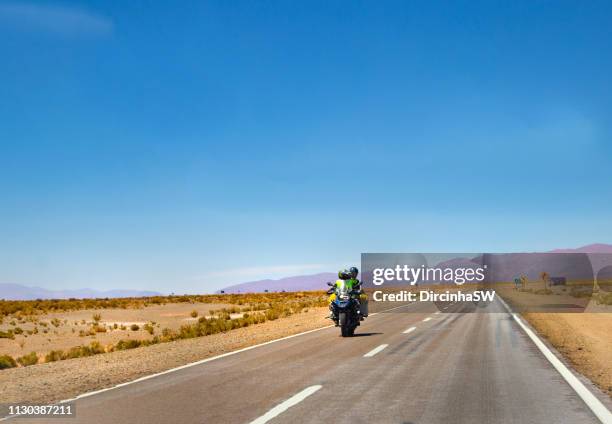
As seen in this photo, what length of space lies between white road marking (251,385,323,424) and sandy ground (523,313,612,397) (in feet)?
14.3

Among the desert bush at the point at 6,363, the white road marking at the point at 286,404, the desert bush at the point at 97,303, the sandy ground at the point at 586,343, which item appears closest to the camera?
the white road marking at the point at 286,404

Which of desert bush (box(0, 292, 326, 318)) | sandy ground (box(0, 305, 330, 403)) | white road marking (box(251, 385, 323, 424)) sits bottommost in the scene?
desert bush (box(0, 292, 326, 318))

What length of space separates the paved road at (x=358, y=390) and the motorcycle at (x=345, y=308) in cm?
300

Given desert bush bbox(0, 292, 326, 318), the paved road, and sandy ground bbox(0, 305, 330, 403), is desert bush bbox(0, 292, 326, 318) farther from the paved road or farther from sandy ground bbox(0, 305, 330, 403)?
the paved road

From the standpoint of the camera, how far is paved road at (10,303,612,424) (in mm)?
7578

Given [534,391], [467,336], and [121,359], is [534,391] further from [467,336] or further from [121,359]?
[121,359]

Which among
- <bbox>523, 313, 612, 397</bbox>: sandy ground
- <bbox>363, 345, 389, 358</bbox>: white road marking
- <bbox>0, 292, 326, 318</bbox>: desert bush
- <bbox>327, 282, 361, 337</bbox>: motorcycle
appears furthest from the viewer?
<bbox>0, 292, 326, 318</bbox>: desert bush

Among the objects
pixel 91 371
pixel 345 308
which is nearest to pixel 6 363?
pixel 91 371

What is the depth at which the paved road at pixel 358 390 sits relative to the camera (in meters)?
7.58

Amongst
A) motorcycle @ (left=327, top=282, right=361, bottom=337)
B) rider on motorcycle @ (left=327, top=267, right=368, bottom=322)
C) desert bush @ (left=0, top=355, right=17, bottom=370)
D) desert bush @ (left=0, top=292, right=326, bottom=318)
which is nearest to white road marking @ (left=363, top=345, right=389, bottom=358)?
motorcycle @ (left=327, top=282, right=361, bottom=337)

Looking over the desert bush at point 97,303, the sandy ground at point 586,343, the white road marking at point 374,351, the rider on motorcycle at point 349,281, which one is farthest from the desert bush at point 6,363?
the desert bush at point 97,303

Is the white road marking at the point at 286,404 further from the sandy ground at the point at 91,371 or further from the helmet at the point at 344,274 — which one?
the helmet at the point at 344,274

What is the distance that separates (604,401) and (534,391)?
1021mm

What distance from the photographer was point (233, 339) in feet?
67.5
